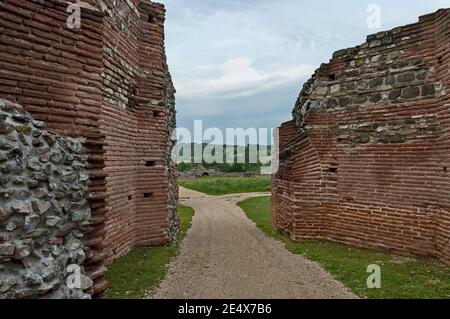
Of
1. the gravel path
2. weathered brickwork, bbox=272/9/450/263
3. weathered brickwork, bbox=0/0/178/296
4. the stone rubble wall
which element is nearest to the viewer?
the stone rubble wall

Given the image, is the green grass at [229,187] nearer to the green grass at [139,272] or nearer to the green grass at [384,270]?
the green grass at [384,270]

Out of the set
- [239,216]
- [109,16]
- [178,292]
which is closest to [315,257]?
[178,292]

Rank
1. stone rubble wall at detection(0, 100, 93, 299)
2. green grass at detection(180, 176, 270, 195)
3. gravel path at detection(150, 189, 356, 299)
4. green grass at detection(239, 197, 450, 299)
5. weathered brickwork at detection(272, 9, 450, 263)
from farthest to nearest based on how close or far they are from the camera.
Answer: green grass at detection(180, 176, 270, 195), weathered brickwork at detection(272, 9, 450, 263), gravel path at detection(150, 189, 356, 299), green grass at detection(239, 197, 450, 299), stone rubble wall at detection(0, 100, 93, 299)

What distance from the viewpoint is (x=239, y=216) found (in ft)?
61.5

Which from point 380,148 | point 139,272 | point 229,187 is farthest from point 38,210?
point 229,187

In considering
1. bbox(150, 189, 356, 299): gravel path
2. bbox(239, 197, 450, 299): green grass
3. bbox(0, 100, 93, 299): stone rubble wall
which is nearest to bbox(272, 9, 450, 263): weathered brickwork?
bbox(239, 197, 450, 299): green grass

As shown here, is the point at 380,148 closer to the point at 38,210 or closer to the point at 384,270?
the point at 384,270

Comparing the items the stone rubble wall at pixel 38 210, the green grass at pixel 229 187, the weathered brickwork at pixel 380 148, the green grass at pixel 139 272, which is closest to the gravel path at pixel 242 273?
the green grass at pixel 139 272

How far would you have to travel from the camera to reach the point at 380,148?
10250mm

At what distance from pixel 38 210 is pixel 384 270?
677 cm

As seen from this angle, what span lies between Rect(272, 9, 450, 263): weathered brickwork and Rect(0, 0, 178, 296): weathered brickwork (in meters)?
4.10

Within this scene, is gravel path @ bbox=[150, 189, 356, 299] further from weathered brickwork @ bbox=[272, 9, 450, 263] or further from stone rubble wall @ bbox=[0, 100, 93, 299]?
stone rubble wall @ bbox=[0, 100, 93, 299]

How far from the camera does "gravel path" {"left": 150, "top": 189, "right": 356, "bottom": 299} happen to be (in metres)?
7.01

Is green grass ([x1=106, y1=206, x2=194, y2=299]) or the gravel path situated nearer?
green grass ([x1=106, y1=206, x2=194, y2=299])
